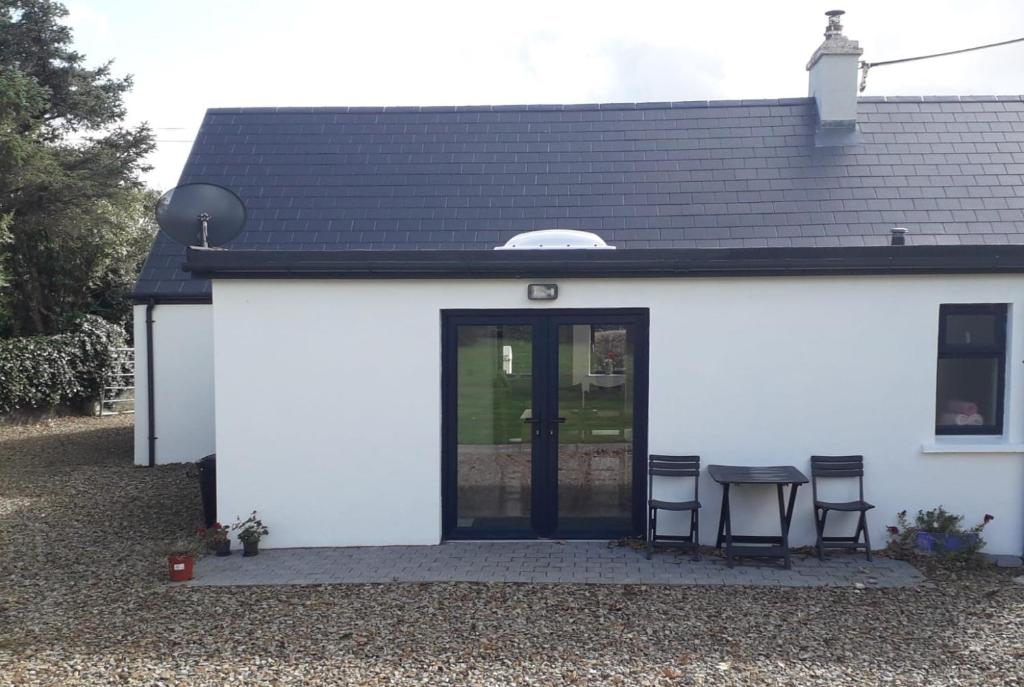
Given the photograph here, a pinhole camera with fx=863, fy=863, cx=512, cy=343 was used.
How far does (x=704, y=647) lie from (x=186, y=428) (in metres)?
10.4

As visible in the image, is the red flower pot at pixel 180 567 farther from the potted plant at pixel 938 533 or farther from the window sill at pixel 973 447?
the window sill at pixel 973 447

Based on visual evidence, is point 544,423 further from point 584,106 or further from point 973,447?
point 584,106

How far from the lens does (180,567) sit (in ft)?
23.8

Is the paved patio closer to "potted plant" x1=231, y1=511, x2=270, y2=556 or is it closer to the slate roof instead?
"potted plant" x1=231, y1=511, x2=270, y2=556

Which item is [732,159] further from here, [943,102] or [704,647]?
[704,647]

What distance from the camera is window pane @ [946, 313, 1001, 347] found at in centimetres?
816

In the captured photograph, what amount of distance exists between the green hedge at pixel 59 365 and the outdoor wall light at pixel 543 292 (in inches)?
563

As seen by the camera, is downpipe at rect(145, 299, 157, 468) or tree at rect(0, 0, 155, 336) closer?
downpipe at rect(145, 299, 157, 468)

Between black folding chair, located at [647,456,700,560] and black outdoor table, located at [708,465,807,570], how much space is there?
Result: 0.19m

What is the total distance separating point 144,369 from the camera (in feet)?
44.6

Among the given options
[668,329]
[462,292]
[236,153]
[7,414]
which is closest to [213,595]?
[462,292]

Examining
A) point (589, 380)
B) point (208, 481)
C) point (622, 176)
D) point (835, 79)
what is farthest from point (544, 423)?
point (835, 79)

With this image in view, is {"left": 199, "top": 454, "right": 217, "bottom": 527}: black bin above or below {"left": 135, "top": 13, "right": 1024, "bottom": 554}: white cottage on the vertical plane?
below

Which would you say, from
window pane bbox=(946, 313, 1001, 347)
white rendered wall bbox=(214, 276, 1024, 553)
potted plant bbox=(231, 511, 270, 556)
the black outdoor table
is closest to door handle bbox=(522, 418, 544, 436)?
white rendered wall bbox=(214, 276, 1024, 553)
